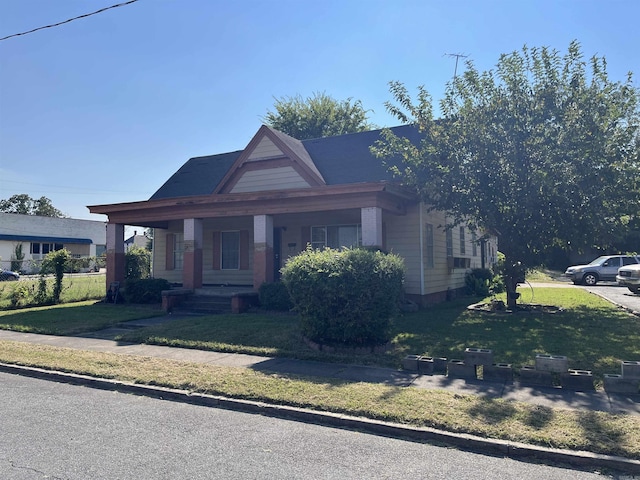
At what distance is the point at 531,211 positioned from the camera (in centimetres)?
1203

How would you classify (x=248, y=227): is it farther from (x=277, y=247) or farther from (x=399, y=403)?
(x=399, y=403)

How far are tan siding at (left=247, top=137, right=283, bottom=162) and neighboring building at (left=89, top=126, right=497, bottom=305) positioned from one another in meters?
0.03

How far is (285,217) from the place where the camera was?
1639cm

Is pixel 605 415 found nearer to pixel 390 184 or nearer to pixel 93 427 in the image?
pixel 93 427

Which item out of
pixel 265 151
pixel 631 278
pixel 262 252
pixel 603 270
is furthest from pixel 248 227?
pixel 603 270

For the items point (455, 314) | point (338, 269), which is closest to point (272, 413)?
point (338, 269)

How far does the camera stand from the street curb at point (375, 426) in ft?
13.4

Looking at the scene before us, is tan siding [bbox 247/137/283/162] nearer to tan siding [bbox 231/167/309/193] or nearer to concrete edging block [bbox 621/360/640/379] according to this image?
tan siding [bbox 231/167/309/193]

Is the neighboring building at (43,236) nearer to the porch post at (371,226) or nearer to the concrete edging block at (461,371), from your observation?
the porch post at (371,226)

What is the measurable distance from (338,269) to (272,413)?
134 inches

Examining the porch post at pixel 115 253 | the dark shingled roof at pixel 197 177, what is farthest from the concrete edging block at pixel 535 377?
the porch post at pixel 115 253

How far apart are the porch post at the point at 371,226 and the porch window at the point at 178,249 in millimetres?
9599

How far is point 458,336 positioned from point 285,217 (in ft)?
27.9

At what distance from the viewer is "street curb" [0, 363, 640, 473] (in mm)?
4078
